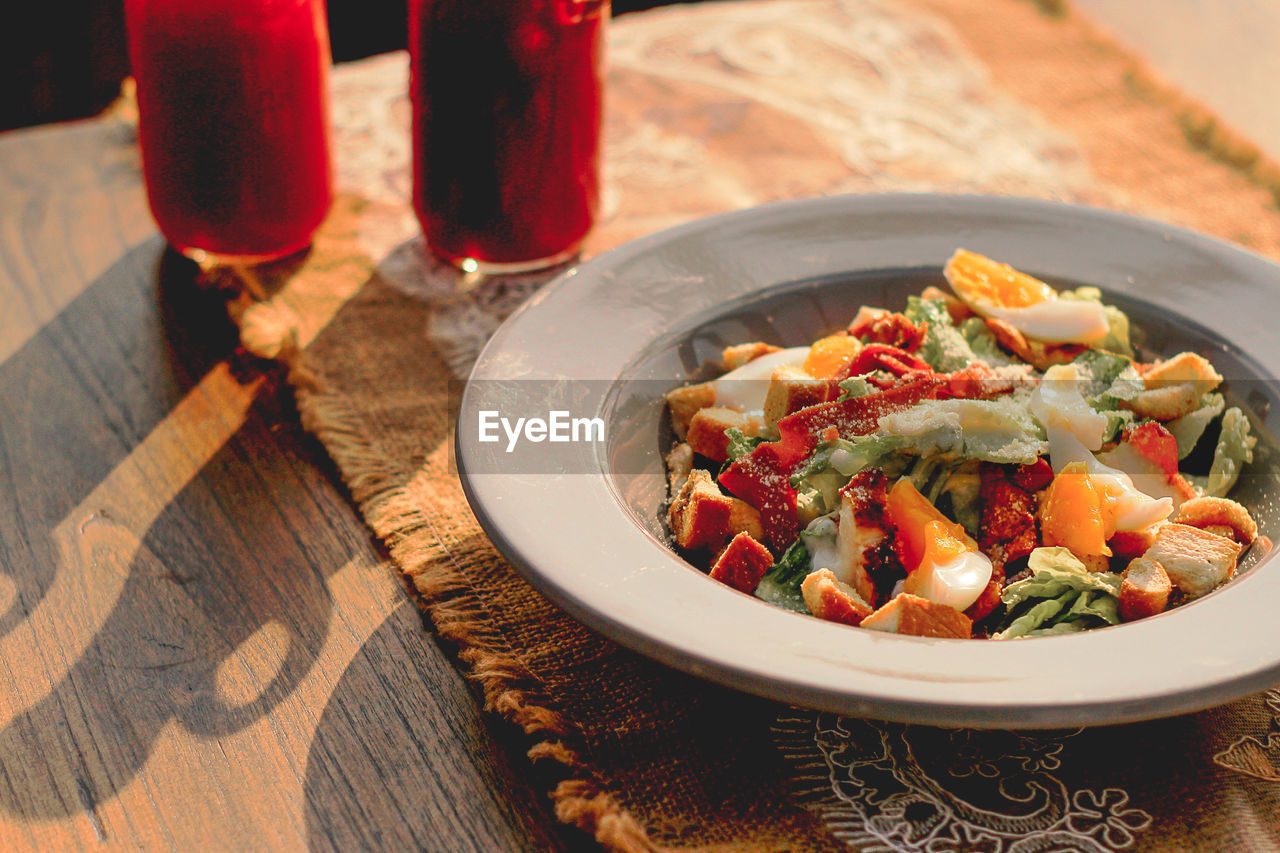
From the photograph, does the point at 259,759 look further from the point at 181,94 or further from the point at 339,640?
the point at 181,94

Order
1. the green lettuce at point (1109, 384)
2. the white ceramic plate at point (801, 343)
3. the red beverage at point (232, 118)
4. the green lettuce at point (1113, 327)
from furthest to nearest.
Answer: the red beverage at point (232, 118)
the green lettuce at point (1113, 327)
the green lettuce at point (1109, 384)
the white ceramic plate at point (801, 343)

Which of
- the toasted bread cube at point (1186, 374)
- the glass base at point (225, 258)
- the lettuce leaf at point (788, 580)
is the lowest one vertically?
the glass base at point (225, 258)

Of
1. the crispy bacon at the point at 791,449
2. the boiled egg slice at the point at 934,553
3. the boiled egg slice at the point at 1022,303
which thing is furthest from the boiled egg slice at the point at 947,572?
the boiled egg slice at the point at 1022,303

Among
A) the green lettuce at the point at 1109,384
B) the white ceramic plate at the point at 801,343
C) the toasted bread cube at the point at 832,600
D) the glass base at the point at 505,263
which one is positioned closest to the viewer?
the white ceramic plate at the point at 801,343

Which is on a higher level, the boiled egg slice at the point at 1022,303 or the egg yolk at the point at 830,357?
the boiled egg slice at the point at 1022,303

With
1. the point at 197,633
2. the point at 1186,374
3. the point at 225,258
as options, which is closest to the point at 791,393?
the point at 1186,374

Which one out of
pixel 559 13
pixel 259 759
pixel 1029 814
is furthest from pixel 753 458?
pixel 559 13

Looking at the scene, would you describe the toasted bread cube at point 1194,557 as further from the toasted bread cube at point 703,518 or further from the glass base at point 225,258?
the glass base at point 225,258
